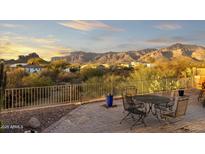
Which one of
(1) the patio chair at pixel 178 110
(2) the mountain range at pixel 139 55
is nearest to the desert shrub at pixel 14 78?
(2) the mountain range at pixel 139 55

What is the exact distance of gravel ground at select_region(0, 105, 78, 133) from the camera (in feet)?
20.5

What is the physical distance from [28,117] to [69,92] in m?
1.79

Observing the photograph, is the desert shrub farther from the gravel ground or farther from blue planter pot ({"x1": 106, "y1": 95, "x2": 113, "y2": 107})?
blue planter pot ({"x1": 106, "y1": 95, "x2": 113, "y2": 107})

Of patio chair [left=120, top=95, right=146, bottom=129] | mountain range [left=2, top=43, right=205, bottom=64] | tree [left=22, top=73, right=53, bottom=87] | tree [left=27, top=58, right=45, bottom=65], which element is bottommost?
patio chair [left=120, top=95, right=146, bottom=129]

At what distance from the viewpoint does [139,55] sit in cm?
902

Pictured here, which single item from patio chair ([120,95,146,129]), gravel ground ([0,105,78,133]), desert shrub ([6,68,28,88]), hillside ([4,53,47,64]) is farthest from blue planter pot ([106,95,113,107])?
desert shrub ([6,68,28,88])

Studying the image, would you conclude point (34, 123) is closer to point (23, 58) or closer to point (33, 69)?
point (23, 58)

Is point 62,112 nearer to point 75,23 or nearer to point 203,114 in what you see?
point 75,23

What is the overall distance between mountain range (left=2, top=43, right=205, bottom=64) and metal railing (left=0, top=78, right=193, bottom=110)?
2.72ft

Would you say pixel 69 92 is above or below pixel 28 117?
above

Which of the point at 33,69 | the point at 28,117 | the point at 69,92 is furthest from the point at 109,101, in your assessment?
the point at 33,69
